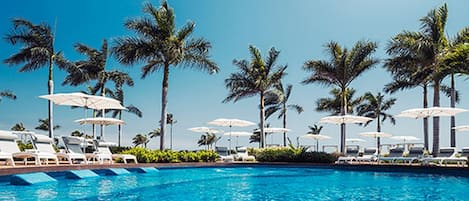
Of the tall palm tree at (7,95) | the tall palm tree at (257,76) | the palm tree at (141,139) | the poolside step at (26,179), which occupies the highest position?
the tall palm tree at (257,76)

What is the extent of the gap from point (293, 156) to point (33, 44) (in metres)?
14.9

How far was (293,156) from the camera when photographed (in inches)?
774

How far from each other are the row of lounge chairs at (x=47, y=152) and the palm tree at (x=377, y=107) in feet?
84.1

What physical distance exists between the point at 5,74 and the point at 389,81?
75.5ft

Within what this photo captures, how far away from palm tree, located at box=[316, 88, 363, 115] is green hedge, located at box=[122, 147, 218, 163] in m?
19.2

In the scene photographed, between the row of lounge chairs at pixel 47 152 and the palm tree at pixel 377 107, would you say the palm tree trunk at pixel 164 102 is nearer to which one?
the row of lounge chairs at pixel 47 152

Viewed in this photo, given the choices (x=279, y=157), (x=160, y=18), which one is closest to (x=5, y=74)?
(x=160, y=18)

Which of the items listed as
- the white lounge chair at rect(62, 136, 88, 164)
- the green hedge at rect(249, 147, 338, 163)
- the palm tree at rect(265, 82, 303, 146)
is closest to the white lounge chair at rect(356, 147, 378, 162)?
the green hedge at rect(249, 147, 338, 163)

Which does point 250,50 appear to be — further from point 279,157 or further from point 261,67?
point 279,157

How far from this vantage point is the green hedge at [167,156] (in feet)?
52.4

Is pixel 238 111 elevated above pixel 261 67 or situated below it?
below

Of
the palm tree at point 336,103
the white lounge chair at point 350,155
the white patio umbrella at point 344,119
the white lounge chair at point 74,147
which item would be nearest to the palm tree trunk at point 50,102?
the white lounge chair at point 74,147

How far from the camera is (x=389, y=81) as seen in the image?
80.0 ft

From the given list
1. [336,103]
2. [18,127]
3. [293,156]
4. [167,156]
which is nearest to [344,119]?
[293,156]
